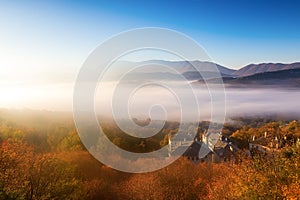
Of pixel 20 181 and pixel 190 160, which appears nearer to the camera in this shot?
pixel 20 181

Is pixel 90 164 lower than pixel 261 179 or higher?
lower

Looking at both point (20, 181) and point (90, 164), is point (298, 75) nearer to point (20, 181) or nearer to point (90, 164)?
point (90, 164)

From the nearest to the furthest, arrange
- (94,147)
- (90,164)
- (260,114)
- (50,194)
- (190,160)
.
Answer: (50,194), (90,164), (190,160), (94,147), (260,114)

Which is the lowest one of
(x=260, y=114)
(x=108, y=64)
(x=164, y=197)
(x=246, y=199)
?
(x=260, y=114)

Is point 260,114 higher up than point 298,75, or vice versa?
point 298,75

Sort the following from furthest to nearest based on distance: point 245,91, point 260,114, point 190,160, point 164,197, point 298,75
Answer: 1. point 298,75
2. point 245,91
3. point 260,114
4. point 190,160
5. point 164,197

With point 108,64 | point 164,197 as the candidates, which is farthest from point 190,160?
point 108,64

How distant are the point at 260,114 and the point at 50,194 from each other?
99112 mm

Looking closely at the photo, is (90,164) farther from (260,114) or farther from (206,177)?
(260,114)

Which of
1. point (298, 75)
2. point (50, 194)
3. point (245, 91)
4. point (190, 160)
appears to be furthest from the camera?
point (298, 75)

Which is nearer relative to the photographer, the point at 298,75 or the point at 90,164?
the point at 90,164

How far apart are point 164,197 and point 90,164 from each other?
12427 millimetres

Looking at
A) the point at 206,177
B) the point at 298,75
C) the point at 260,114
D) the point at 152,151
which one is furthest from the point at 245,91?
the point at 206,177

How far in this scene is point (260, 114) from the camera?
106 metres
